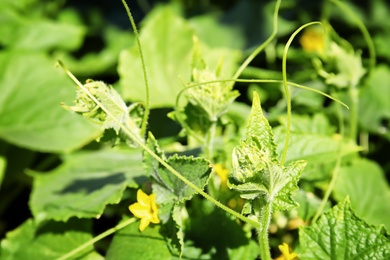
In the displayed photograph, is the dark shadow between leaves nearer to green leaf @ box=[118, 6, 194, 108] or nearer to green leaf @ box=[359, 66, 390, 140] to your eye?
green leaf @ box=[118, 6, 194, 108]

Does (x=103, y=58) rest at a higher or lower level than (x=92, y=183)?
lower

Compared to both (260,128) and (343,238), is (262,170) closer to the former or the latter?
(260,128)

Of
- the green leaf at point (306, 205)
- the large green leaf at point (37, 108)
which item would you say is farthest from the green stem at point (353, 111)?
the large green leaf at point (37, 108)

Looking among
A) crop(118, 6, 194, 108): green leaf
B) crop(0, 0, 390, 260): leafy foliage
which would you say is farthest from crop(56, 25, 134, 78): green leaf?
crop(118, 6, 194, 108): green leaf

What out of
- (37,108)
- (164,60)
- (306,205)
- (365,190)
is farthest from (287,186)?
(37,108)

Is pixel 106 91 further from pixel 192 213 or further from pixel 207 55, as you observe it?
pixel 207 55

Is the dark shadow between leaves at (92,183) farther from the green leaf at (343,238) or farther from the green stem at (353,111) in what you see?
the green stem at (353,111)

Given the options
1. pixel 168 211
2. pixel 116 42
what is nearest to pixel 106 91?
pixel 168 211
